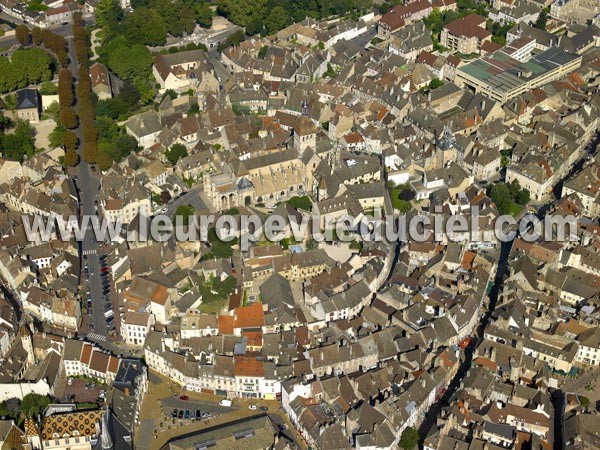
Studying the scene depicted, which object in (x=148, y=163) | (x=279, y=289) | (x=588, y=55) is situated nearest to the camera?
(x=279, y=289)

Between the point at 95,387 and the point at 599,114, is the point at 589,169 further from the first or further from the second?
the point at 95,387

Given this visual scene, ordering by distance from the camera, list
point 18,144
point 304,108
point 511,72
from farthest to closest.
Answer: point 511,72 < point 304,108 < point 18,144

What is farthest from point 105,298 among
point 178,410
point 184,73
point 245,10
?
point 245,10

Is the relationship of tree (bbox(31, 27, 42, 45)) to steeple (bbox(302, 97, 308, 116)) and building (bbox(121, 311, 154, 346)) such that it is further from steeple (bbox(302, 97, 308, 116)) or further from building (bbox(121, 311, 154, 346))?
building (bbox(121, 311, 154, 346))

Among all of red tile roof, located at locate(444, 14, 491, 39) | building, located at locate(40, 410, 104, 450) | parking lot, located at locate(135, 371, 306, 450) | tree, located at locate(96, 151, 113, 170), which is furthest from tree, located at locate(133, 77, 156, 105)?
building, located at locate(40, 410, 104, 450)

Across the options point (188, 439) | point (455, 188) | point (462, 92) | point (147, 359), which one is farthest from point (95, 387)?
point (462, 92)

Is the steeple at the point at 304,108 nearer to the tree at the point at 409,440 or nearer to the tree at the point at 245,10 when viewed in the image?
the tree at the point at 245,10

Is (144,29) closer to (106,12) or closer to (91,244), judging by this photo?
(106,12)
